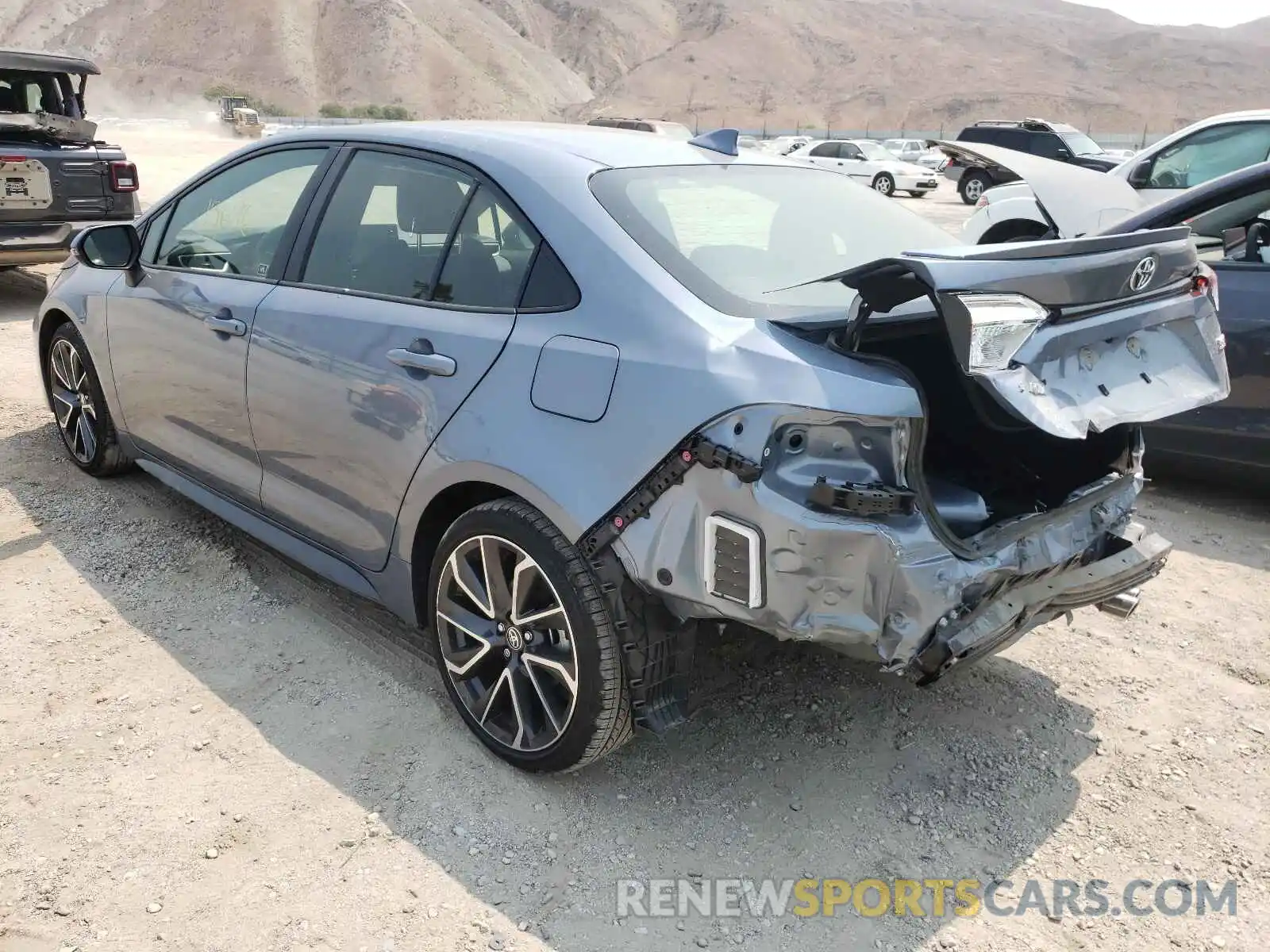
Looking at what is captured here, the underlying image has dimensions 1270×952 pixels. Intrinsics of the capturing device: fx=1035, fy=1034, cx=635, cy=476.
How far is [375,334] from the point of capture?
308 cm

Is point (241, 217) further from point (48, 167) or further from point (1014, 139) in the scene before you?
point (1014, 139)

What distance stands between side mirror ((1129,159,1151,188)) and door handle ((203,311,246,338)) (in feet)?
26.2

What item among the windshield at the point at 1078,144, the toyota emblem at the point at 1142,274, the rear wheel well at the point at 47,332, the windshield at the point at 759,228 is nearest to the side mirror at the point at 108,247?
the rear wheel well at the point at 47,332

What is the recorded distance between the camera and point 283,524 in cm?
363

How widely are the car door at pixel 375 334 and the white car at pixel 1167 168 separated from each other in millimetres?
5105

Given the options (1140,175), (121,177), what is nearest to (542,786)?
(121,177)

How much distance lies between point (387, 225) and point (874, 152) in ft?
103

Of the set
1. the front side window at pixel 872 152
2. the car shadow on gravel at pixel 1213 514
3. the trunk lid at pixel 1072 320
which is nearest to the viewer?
the trunk lid at pixel 1072 320

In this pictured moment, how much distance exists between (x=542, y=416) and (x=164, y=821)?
4.88ft

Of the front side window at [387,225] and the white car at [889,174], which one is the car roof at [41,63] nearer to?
the front side window at [387,225]

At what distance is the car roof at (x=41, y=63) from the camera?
26.9 feet

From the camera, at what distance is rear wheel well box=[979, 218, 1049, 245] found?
24.8ft

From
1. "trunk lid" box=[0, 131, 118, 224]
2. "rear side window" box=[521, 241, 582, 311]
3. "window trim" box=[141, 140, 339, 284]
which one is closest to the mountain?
"trunk lid" box=[0, 131, 118, 224]

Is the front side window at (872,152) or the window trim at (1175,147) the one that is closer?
the window trim at (1175,147)
